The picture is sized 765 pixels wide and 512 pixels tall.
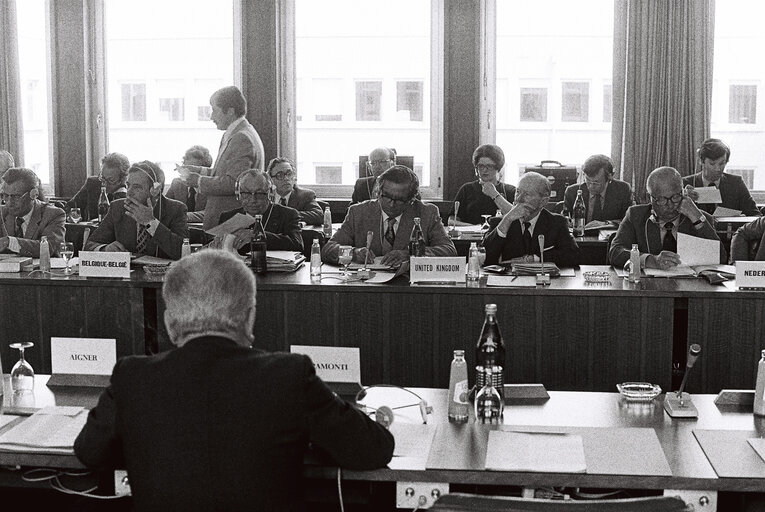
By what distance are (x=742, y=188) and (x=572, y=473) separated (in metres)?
5.79

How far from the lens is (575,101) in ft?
28.4

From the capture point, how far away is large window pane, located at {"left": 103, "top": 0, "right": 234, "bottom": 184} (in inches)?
356

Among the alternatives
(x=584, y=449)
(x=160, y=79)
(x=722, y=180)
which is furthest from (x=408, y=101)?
(x=584, y=449)

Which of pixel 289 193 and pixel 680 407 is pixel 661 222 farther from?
pixel 289 193

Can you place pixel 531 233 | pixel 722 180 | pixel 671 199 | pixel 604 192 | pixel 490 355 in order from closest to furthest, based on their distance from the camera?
pixel 490 355, pixel 671 199, pixel 531 233, pixel 604 192, pixel 722 180

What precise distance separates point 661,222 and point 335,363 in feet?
8.76

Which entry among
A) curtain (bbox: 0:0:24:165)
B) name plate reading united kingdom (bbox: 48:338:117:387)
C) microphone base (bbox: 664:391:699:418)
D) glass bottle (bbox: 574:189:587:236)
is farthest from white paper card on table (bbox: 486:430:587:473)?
curtain (bbox: 0:0:24:165)

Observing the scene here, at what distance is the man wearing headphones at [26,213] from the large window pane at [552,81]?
442 centimetres

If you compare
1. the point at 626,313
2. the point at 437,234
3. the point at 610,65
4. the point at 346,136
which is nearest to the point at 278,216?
the point at 437,234

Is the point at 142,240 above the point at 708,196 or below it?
below

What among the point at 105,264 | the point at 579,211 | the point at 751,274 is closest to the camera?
the point at 751,274

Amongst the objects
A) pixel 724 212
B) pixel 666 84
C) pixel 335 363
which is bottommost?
pixel 335 363

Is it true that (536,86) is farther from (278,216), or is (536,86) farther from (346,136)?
(278,216)

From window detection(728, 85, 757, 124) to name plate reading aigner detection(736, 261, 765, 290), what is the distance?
4.72 metres
